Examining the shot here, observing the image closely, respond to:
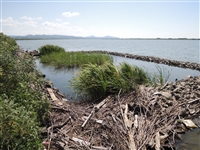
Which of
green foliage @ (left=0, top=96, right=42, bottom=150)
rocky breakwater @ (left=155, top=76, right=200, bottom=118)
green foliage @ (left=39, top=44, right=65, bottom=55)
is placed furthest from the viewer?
green foliage @ (left=39, top=44, right=65, bottom=55)

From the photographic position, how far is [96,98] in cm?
759

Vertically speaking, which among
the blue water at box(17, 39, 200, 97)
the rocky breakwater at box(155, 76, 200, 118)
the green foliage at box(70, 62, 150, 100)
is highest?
the green foliage at box(70, 62, 150, 100)

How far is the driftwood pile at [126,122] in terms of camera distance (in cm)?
439

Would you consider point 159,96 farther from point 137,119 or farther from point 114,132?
point 114,132

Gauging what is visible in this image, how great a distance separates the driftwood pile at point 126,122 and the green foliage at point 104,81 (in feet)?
1.44

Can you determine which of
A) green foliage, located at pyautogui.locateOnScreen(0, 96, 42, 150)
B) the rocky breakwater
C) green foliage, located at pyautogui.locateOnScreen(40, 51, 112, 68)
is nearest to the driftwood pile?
the rocky breakwater

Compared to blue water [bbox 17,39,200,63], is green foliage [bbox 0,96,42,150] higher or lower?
higher

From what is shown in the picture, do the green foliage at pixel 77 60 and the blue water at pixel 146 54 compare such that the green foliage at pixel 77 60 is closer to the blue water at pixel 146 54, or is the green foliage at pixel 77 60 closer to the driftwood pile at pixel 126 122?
the blue water at pixel 146 54

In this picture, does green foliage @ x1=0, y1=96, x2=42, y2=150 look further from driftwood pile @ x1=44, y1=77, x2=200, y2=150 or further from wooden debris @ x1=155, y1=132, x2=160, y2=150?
wooden debris @ x1=155, y1=132, x2=160, y2=150

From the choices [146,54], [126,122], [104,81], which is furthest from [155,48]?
[126,122]

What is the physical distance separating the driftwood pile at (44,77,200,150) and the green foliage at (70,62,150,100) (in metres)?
0.44

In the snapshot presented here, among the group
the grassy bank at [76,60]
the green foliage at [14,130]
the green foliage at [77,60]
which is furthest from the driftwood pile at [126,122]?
the green foliage at [77,60]

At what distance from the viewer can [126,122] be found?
510cm

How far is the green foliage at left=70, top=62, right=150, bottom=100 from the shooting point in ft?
24.0
